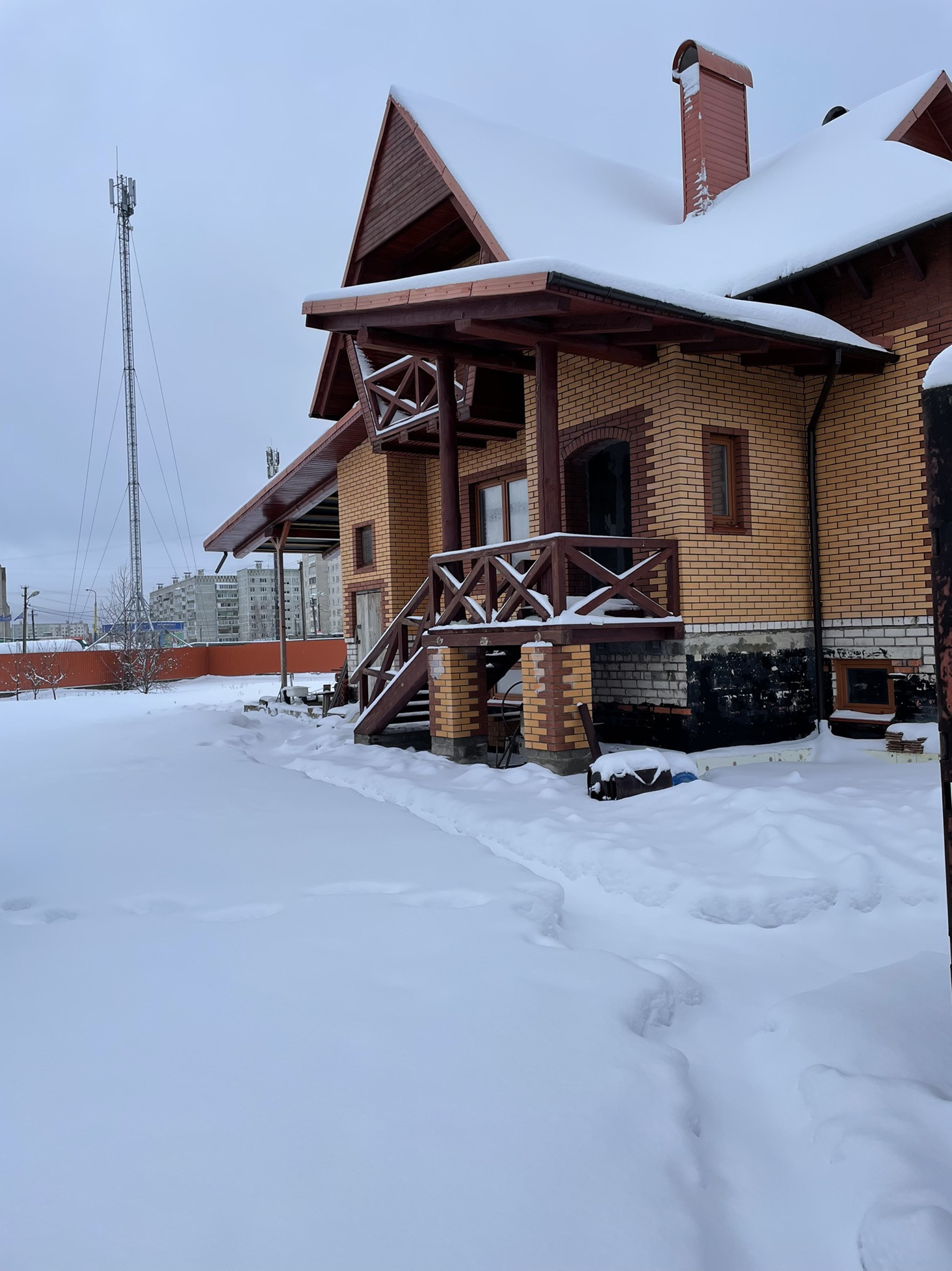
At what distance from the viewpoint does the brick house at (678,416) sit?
7.99 metres

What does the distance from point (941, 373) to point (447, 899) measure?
3.49 meters

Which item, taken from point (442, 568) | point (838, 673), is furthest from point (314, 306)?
point (838, 673)

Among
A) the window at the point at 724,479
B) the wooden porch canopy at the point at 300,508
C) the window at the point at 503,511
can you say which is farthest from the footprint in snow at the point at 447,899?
the wooden porch canopy at the point at 300,508

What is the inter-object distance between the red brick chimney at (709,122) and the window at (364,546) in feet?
23.0

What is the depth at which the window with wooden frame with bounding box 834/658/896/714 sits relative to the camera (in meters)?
8.96

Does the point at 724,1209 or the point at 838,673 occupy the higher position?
the point at 838,673

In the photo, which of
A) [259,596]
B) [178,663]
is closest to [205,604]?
[259,596]

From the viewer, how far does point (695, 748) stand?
8562mm

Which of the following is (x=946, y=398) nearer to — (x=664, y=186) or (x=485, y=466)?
(x=485, y=466)

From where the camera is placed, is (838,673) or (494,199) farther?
(494,199)

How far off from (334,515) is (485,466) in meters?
6.72

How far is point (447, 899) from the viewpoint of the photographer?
461 cm

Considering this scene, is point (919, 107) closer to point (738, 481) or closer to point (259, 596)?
point (738, 481)

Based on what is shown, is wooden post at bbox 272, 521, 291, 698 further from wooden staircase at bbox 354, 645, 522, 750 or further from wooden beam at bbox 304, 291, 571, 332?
wooden beam at bbox 304, 291, 571, 332
